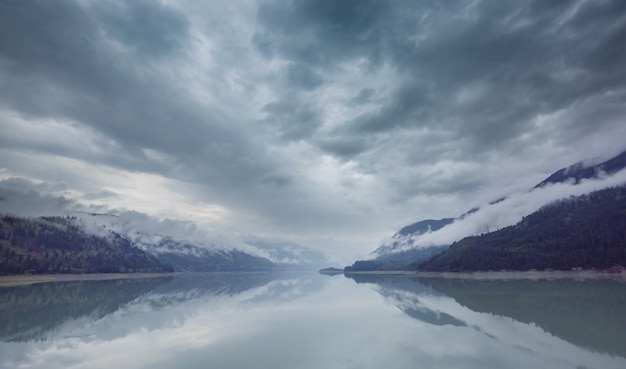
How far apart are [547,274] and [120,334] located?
152m

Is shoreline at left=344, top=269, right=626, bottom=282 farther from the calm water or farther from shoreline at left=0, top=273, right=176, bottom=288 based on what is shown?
shoreline at left=0, top=273, right=176, bottom=288

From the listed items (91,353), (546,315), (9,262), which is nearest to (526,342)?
(546,315)

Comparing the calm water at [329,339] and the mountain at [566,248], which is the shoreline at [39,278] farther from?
the mountain at [566,248]

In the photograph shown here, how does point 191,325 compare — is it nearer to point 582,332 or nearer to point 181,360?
point 181,360

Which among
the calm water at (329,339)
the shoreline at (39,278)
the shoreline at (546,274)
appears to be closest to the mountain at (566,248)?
the shoreline at (546,274)

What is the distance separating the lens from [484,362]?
65.5 ft

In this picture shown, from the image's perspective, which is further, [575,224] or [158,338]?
[575,224]

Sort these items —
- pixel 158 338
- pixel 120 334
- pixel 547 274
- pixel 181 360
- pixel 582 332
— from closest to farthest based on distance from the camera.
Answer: pixel 181 360, pixel 582 332, pixel 158 338, pixel 120 334, pixel 547 274

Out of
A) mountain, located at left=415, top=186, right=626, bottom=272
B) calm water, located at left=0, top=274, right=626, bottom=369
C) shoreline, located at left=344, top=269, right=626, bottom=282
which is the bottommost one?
calm water, located at left=0, top=274, right=626, bottom=369

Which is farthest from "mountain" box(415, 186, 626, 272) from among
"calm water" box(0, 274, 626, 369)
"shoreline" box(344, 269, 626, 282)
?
"calm water" box(0, 274, 626, 369)

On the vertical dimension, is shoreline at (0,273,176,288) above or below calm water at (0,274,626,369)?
above

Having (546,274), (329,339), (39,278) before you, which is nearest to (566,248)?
(546,274)

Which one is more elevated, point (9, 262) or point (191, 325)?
point (9, 262)

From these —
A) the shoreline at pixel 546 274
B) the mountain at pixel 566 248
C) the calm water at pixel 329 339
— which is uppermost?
the mountain at pixel 566 248
